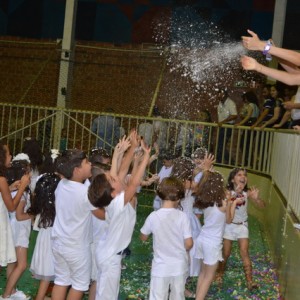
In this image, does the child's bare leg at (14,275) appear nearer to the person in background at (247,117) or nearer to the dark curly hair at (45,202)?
the dark curly hair at (45,202)

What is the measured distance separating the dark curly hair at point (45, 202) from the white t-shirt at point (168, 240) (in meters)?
0.89

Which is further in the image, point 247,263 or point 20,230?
point 247,263

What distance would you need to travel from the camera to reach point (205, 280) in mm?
6523

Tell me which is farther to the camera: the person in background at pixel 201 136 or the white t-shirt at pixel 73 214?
the person in background at pixel 201 136

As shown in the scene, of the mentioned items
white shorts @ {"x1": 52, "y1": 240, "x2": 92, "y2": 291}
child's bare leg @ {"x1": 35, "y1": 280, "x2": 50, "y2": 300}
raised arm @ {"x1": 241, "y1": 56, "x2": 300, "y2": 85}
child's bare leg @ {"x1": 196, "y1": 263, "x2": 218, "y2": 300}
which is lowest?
child's bare leg @ {"x1": 35, "y1": 280, "x2": 50, "y2": 300}

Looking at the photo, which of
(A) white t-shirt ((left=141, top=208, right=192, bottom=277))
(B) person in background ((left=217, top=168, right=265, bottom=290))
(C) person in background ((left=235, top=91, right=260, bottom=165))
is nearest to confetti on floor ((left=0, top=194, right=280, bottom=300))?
(B) person in background ((left=217, top=168, right=265, bottom=290))

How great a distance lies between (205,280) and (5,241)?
6.02 ft

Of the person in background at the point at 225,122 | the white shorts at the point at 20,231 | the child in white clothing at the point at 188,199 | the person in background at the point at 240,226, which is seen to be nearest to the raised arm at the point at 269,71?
the child in white clothing at the point at 188,199

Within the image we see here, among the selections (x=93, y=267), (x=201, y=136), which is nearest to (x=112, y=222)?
(x=93, y=267)

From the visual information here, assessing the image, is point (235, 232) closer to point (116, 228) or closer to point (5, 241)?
point (116, 228)

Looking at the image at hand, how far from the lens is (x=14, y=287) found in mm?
6586

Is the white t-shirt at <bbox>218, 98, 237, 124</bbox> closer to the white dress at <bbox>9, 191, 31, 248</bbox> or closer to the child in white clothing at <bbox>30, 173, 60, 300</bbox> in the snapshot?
the white dress at <bbox>9, 191, 31, 248</bbox>

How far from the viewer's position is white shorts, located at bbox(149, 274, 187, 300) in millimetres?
5715

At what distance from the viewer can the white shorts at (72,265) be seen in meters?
5.69
